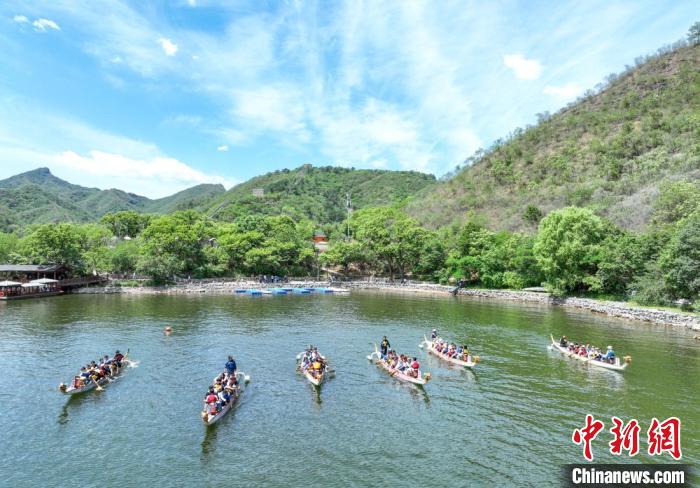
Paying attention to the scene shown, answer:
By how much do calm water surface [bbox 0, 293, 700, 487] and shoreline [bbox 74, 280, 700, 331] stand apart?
160 inches

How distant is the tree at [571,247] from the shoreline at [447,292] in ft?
12.1

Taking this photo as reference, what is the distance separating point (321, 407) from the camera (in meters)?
28.9

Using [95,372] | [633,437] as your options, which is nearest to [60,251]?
[95,372]

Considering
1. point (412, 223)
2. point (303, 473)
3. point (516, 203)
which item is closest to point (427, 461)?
point (303, 473)

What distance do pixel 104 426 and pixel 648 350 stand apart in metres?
48.0

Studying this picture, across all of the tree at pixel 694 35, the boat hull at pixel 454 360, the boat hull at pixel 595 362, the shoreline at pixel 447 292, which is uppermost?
the tree at pixel 694 35

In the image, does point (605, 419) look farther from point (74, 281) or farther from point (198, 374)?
point (74, 281)

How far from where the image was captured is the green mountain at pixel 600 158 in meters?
100

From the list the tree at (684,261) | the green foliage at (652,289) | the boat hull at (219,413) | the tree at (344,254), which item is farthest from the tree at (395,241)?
the boat hull at (219,413)

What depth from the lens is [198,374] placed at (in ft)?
116

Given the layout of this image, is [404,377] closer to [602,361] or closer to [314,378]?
[314,378]

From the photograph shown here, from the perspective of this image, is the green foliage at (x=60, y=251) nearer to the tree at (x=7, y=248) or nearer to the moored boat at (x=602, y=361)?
the tree at (x=7, y=248)

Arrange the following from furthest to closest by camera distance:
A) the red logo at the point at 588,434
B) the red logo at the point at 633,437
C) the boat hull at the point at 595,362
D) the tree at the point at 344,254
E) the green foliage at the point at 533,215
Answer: the green foliage at the point at 533,215 < the tree at the point at 344,254 < the boat hull at the point at 595,362 < the red logo at the point at 633,437 < the red logo at the point at 588,434

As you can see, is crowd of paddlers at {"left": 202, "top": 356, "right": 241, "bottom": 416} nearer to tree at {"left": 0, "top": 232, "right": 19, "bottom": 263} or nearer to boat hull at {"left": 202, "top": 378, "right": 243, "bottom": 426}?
boat hull at {"left": 202, "top": 378, "right": 243, "bottom": 426}
